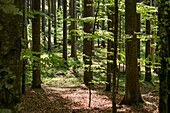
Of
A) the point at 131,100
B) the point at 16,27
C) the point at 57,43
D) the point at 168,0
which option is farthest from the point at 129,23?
the point at 57,43

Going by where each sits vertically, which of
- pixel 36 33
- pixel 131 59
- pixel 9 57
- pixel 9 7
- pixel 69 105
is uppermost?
pixel 36 33

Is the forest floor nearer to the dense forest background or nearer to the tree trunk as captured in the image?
the dense forest background

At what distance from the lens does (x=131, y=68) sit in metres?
8.86

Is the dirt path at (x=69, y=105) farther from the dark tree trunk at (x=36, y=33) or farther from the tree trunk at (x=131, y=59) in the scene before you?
the dark tree trunk at (x=36, y=33)

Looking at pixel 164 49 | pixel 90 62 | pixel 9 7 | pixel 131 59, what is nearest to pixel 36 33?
pixel 90 62

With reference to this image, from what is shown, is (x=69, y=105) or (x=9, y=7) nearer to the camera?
(x=9, y=7)

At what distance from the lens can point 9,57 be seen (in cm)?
169

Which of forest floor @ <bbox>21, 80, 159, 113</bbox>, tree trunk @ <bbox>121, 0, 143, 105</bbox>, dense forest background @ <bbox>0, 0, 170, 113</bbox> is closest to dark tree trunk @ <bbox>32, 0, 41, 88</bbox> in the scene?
dense forest background @ <bbox>0, 0, 170, 113</bbox>

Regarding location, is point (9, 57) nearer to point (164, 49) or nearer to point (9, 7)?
point (9, 7)

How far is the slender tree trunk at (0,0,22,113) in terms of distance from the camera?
5.45ft

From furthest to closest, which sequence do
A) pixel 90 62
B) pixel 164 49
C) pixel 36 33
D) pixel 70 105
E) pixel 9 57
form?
pixel 36 33 < pixel 90 62 < pixel 70 105 < pixel 164 49 < pixel 9 57

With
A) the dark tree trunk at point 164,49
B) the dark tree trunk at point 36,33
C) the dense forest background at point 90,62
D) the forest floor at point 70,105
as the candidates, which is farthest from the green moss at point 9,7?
the dark tree trunk at point 36,33

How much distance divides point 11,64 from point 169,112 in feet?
11.2

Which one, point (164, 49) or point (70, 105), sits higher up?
point (164, 49)
